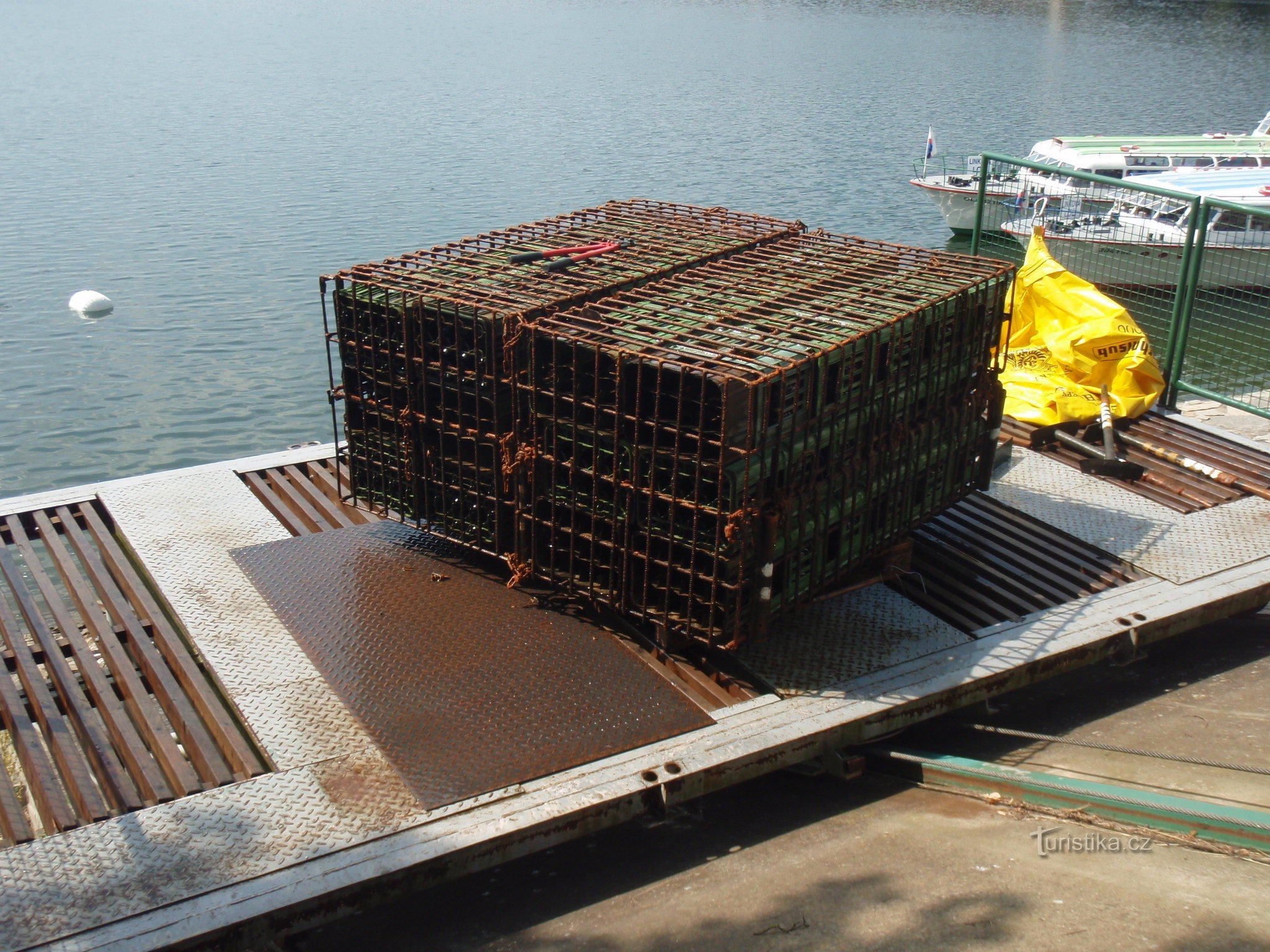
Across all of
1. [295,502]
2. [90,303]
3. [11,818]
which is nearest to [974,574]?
[295,502]

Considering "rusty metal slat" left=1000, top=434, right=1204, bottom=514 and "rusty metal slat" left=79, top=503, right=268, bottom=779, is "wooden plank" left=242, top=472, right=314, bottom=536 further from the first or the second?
"rusty metal slat" left=1000, top=434, right=1204, bottom=514

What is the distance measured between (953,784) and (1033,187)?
18.8 metres

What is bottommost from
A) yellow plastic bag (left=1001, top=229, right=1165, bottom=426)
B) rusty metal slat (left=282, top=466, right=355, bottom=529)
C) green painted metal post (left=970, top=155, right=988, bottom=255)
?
rusty metal slat (left=282, top=466, right=355, bottom=529)

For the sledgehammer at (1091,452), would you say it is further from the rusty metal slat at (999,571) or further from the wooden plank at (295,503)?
the wooden plank at (295,503)

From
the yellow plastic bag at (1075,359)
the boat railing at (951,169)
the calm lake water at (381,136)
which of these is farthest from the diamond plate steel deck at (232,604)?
the boat railing at (951,169)

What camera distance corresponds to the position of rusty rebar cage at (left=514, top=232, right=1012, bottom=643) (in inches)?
280

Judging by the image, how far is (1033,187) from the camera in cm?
2353

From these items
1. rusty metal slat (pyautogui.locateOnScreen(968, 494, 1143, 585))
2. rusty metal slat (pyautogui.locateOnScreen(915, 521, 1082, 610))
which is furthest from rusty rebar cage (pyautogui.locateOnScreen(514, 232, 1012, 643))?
rusty metal slat (pyautogui.locateOnScreen(968, 494, 1143, 585))

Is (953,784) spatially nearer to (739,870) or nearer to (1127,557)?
(739,870)

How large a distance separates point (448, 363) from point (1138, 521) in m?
5.52

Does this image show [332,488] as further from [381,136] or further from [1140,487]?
[381,136]

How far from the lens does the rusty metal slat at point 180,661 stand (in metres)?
6.80

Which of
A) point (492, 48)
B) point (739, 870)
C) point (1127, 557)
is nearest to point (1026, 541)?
point (1127, 557)

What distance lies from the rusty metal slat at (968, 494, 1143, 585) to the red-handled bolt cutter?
11.9 feet
